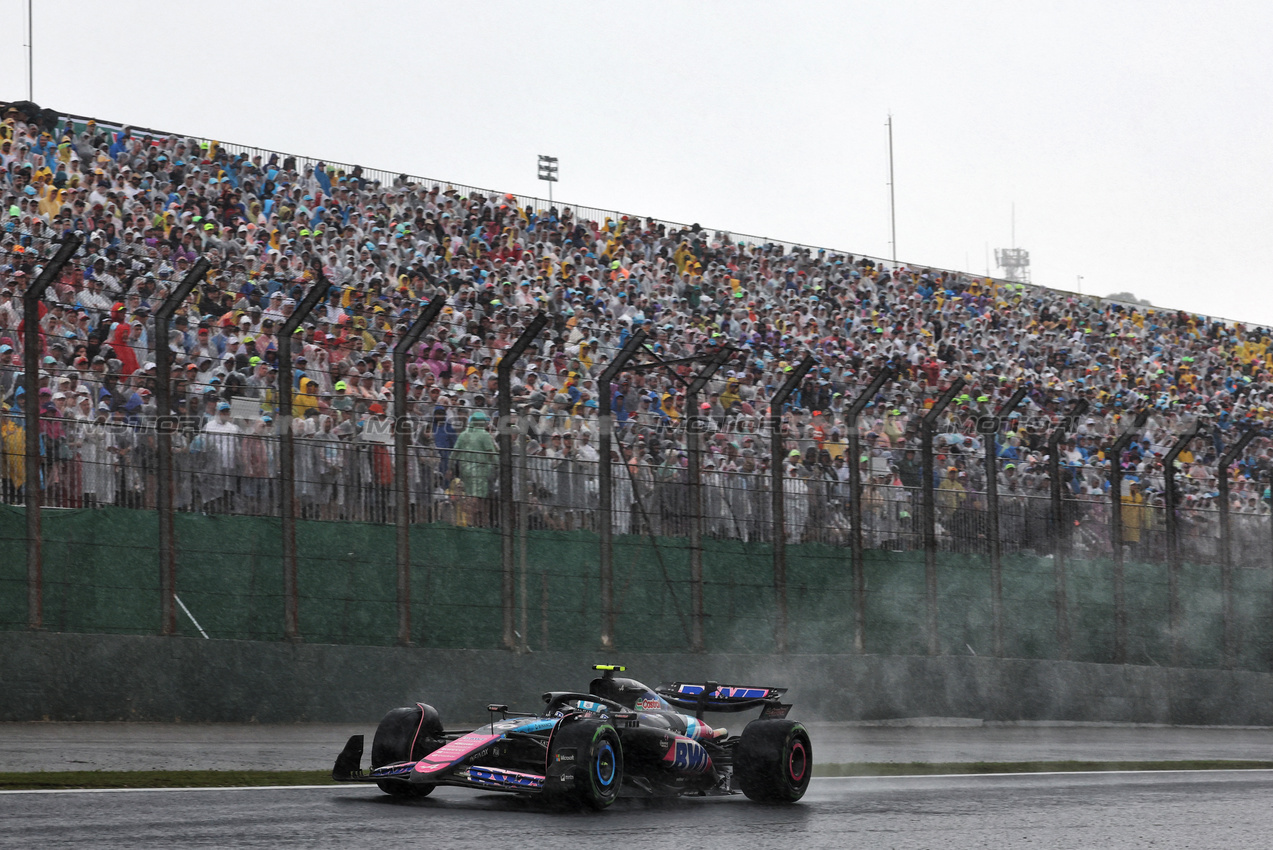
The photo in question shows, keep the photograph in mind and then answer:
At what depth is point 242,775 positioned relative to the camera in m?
10.6

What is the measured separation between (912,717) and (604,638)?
433 centimetres

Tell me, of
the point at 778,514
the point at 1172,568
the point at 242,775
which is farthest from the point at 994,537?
the point at 242,775

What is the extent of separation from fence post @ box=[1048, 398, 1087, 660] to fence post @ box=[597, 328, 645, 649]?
629 cm

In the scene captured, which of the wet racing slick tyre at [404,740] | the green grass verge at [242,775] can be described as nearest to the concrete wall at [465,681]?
the green grass verge at [242,775]

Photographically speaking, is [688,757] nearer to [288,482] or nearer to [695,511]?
[288,482]

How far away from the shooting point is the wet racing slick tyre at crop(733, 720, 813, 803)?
1038 centimetres

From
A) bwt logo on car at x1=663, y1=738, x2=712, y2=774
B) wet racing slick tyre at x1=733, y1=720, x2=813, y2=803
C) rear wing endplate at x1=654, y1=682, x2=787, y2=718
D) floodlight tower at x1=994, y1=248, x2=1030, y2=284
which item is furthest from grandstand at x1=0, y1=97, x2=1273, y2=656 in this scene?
floodlight tower at x1=994, y1=248, x2=1030, y2=284

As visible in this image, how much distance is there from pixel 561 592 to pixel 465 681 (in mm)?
1466

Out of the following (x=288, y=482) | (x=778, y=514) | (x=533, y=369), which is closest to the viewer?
(x=288, y=482)

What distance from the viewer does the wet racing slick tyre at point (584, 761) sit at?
29.8 feet

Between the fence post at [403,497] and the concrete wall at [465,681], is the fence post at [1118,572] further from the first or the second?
the fence post at [403,497]

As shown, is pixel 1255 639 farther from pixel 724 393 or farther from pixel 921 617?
pixel 724 393

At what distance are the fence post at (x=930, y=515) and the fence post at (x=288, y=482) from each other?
7686mm

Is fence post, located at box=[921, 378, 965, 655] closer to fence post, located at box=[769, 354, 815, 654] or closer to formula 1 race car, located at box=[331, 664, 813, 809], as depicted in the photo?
fence post, located at box=[769, 354, 815, 654]
